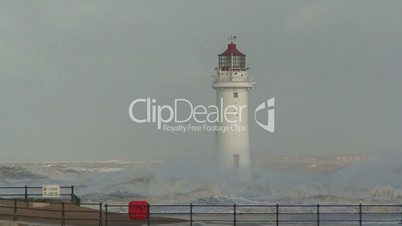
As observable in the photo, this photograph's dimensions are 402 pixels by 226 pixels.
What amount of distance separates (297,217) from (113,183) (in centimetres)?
3195

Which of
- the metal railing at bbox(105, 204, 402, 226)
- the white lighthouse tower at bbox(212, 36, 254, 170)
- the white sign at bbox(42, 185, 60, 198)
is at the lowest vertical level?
the metal railing at bbox(105, 204, 402, 226)

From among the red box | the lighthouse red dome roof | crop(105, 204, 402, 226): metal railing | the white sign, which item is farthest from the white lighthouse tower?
the red box

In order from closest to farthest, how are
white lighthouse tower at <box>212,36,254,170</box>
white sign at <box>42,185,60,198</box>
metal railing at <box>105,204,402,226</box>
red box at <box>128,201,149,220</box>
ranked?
red box at <box>128,201,149,220</box>, metal railing at <box>105,204,402,226</box>, white sign at <box>42,185,60,198</box>, white lighthouse tower at <box>212,36,254,170</box>

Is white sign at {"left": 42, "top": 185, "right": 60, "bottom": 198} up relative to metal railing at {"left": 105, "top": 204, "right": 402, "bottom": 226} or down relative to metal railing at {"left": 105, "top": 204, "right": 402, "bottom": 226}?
up

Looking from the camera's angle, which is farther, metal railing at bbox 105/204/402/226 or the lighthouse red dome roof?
the lighthouse red dome roof

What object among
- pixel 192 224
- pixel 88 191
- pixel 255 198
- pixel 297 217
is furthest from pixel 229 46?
pixel 192 224

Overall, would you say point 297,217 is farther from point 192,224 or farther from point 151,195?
point 151,195

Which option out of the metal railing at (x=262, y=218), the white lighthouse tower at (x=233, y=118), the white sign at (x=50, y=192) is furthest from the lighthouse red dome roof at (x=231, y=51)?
the white sign at (x=50, y=192)

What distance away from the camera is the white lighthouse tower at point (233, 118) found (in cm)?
5471

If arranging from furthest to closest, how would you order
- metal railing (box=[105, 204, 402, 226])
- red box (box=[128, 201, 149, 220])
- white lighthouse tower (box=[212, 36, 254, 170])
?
white lighthouse tower (box=[212, 36, 254, 170]) < metal railing (box=[105, 204, 402, 226]) < red box (box=[128, 201, 149, 220])

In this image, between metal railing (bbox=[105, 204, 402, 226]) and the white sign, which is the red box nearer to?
metal railing (bbox=[105, 204, 402, 226])

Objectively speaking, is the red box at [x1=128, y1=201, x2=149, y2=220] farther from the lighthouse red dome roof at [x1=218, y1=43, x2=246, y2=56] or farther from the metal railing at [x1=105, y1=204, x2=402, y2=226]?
the lighthouse red dome roof at [x1=218, y1=43, x2=246, y2=56]

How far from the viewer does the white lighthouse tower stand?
54706 mm

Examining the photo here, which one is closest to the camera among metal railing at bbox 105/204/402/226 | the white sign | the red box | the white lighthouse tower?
the red box
